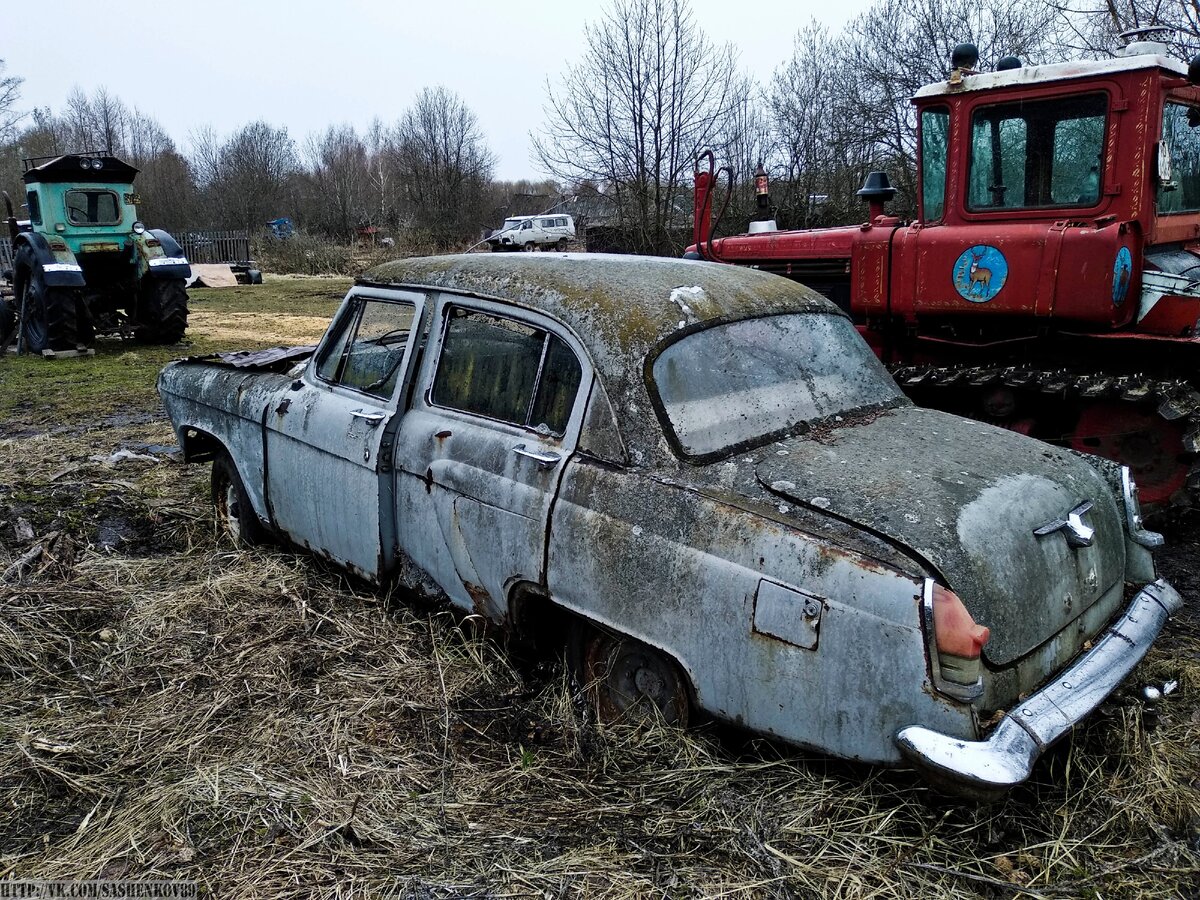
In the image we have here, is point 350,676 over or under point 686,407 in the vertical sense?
under

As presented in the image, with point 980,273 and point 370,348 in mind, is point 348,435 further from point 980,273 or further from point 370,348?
point 980,273

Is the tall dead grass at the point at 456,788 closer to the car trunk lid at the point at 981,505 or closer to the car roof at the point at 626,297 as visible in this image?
the car trunk lid at the point at 981,505

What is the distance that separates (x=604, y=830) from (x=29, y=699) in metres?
2.37

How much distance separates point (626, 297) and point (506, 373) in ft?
1.85

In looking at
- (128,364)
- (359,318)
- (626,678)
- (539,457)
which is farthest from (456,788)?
(128,364)

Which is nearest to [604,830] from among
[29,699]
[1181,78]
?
[29,699]

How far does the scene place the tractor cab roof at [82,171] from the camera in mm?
12461

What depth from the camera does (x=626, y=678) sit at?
10.4 feet

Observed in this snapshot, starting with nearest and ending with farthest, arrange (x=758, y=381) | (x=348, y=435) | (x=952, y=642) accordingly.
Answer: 1. (x=952, y=642)
2. (x=758, y=381)
3. (x=348, y=435)

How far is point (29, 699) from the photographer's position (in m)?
3.48

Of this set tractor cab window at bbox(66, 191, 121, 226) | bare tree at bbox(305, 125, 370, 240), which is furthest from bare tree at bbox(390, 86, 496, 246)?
tractor cab window at bbox(66, 191, 121, 226)

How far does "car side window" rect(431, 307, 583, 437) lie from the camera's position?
3.32 m

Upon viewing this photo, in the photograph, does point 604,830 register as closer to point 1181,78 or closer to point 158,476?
point 158,476

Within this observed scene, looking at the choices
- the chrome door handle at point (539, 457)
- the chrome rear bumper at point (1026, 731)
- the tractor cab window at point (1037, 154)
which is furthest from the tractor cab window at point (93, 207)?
the chrome rear bumper at point (1026, 731)
